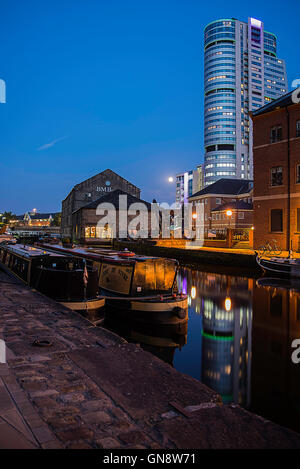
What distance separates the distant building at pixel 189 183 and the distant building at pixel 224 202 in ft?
250

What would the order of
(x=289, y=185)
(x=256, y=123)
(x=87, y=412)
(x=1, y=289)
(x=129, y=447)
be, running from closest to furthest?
(x=129, y=447)
(x=87, y=412)
(x=1, y=289)
(x=289, y=185)
(x=256, y=123)

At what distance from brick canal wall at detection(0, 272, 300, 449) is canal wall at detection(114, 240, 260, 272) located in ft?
68.1

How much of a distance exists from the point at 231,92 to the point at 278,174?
12026 cm

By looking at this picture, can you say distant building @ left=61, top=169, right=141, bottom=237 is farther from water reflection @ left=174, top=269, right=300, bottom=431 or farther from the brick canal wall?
the brick canal wall

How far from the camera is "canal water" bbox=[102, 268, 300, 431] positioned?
6223 mm

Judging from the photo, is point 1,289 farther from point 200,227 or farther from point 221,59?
point 221,59

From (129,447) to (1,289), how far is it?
9761 millimetres

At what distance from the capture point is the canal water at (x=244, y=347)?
6223 mm

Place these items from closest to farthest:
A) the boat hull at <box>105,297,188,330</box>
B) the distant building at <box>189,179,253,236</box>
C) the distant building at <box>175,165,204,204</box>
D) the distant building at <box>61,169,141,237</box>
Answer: the boat hull at <box>105,297,188,330</box> → the distant building at <box>61,169,141,237</box> → the distant building at <box>189,179,253,236</box> → the distant building at <box>175,165,204,204</box>

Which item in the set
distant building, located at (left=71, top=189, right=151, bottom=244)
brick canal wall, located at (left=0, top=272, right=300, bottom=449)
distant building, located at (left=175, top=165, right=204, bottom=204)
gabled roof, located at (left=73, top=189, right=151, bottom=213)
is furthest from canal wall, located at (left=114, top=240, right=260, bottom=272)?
distant building, located at (left=175, top=165, right=204, bottom=204)

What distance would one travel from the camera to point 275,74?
147 m

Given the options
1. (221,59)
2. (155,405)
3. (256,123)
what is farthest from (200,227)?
(221,59)

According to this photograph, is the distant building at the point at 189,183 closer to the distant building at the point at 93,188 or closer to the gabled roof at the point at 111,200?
the distant building at the point at 93,188
